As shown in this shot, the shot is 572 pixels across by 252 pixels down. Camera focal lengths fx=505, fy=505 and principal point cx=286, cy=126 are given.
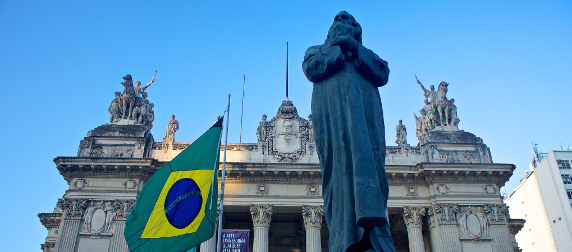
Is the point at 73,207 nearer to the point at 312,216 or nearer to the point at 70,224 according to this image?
the point at 70,224

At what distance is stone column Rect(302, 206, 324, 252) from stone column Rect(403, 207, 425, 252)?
5.14m

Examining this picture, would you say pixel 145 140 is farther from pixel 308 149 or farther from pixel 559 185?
pixel 559 185

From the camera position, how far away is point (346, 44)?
6.48 meters

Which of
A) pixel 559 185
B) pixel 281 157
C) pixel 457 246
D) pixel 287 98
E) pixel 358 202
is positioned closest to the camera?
pixel 358 202

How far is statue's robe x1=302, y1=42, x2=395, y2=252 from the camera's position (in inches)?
212

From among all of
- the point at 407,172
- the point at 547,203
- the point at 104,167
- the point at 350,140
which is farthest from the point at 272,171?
the point at 547,203

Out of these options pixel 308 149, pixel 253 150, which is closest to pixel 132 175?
pixel 253 150

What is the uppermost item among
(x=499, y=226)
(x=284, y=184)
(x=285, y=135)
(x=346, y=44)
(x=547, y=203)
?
(x=547, y=203)

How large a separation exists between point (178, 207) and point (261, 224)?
45.5 feet

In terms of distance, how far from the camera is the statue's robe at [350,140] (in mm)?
5375

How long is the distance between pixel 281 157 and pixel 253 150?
194 centimetres

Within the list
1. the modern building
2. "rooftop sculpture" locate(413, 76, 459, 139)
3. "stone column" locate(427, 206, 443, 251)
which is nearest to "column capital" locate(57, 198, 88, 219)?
"stone column" locate(427, 206, 443, 251)

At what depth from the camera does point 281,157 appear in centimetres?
3048

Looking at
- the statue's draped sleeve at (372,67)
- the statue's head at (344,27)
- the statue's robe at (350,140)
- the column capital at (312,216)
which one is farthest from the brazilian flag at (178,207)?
the column capital at (312,216)
